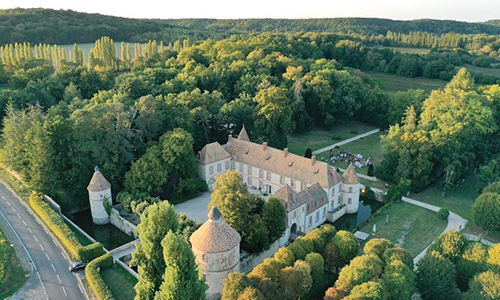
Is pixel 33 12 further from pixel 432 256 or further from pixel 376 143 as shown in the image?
pixel 432 256

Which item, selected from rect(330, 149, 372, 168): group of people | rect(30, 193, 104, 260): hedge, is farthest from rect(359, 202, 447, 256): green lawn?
rect(30, 193, 104, 260): hedge

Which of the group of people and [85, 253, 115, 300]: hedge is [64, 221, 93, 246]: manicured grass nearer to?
[85, 253, 115, 300]: hedge

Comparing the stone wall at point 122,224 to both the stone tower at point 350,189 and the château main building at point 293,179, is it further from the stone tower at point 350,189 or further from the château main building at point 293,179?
the stone tower at point 350,189

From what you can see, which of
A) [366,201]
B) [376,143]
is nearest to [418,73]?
[376,143]

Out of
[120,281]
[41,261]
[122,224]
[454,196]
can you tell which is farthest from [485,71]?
[41,261]

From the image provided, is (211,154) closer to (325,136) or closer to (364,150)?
(364,150)

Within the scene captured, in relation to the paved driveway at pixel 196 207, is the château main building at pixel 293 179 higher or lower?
higher

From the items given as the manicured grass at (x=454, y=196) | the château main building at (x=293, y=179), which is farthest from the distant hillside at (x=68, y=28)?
the manicured grass at (x=454, y=196)
